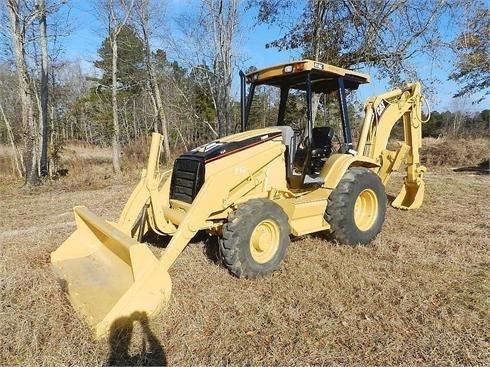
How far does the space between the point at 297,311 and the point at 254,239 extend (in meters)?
0.92

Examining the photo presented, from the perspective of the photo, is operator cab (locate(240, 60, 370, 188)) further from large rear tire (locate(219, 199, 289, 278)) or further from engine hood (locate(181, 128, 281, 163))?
large rear tire (locate(219, 199, 289, 278))

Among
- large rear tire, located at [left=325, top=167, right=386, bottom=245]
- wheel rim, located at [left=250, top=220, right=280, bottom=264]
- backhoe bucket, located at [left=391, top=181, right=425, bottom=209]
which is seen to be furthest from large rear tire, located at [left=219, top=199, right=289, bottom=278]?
backhoe bucket, located at [left=391, top=181, right=425, bottom=209]

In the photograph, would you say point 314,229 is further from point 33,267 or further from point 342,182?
point 33,267

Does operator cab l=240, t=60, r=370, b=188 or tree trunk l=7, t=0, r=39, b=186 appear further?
tree trunk l=7, t=0, r=39, b=186

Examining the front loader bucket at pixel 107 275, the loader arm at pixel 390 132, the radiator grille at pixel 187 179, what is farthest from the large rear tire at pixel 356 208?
the front loader bucket at pixel 107 275

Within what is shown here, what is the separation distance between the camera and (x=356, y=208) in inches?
213

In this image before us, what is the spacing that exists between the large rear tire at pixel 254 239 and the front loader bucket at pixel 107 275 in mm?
764

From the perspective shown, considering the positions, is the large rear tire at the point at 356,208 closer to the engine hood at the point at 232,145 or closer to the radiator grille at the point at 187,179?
the engine hood at the point at 232,145

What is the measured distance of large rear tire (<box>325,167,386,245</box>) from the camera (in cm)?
482

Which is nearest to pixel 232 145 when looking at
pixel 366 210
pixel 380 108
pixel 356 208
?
pixel 356 208

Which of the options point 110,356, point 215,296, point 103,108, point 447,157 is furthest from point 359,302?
point 103,108

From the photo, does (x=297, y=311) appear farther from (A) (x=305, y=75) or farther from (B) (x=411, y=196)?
(B) (x=411, y=196)

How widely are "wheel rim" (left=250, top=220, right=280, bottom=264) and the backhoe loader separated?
1 centimetres

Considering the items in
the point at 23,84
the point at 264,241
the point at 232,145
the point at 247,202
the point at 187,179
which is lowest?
the point at 264,241
